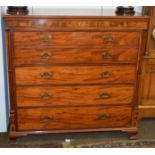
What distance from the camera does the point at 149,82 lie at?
2623 mm

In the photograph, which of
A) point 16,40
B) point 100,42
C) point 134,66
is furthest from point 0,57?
point 134,66

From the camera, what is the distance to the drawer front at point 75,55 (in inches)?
76.9

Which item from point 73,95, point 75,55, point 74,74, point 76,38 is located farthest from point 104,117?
point 76,38

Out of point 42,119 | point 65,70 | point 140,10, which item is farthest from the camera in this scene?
point 140,10

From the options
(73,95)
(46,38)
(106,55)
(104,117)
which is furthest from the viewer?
(104,117)

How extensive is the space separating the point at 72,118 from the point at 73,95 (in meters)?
0.22

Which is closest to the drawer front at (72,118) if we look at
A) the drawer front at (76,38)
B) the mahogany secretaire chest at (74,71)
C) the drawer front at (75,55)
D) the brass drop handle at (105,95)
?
the mahogany secretaire chest at (74,71)

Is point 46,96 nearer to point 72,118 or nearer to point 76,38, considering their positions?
point 72,118

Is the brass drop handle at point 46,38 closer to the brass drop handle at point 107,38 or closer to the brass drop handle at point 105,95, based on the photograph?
the brass drop handle at point 107,38

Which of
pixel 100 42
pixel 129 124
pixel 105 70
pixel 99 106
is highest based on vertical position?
pixel 100 42
